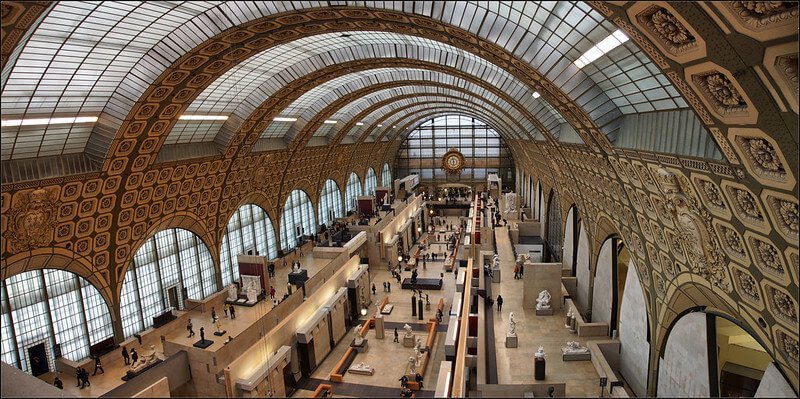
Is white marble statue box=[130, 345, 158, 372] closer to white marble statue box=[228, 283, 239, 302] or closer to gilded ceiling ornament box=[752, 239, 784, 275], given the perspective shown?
white marble statue box=[228, 283, 239, 302]

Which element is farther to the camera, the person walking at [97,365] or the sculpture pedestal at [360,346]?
the sculpture pedestal at [360,346]

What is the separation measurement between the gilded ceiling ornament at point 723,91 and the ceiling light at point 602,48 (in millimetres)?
2416

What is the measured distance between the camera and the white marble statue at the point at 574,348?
59.7 feet

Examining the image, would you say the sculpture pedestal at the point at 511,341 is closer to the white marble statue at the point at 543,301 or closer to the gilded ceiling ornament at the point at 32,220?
the white marble statue at the point at 543,301

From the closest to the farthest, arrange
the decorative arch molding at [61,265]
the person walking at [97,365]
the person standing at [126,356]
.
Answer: the decorative arch molding at [61,265], the person walking at [97,365], the person standing at [126,356]

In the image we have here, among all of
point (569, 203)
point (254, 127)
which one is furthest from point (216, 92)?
point (569, 203)

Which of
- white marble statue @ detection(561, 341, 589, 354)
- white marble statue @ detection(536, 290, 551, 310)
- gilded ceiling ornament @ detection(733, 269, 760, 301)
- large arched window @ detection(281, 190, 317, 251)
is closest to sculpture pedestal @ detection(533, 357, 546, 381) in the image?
white marble statue @ detection(561, 341, 589, 354)

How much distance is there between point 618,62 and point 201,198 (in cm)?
2567

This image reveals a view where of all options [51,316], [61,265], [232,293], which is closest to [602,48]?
[232,293]

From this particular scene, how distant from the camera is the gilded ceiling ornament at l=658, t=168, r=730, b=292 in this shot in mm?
11180

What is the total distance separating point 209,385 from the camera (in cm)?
1995

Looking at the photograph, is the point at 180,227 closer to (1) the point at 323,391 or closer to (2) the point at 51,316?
(2) the point at 51,316

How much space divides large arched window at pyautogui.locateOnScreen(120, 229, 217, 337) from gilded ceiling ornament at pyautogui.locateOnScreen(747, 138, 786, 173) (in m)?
27.0

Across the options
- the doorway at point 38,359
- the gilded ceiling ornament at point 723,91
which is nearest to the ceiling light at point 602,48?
the gilded ceiling ornament at point 723,91
